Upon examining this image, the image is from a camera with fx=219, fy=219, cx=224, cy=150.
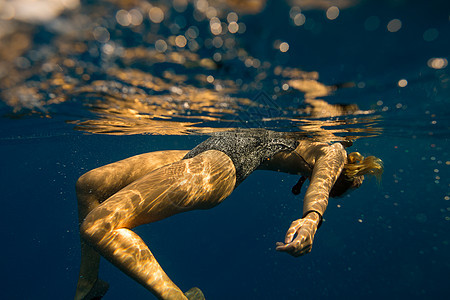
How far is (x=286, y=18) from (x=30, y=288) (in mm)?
72842

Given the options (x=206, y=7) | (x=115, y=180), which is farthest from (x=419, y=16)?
(x=115, y=180)

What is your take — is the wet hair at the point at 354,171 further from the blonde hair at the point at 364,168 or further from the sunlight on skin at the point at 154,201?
the sunlight on skin at the point at 154,201

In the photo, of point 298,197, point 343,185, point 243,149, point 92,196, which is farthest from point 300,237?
point 298,197

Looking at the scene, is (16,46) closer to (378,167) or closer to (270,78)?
(270,78)

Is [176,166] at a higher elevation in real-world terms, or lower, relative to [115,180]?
higher

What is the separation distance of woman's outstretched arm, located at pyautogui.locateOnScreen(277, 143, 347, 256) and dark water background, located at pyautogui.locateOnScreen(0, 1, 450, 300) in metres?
1.91

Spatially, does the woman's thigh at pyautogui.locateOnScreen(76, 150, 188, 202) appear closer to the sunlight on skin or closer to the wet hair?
the sunlight on skin

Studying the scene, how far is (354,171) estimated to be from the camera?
12.9 feet

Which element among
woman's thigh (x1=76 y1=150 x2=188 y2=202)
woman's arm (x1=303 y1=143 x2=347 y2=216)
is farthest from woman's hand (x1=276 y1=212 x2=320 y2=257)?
woman's thigh (x1=76 y1=150 x2=188 y2=202)

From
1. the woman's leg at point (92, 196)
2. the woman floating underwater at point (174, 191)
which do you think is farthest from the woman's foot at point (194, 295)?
the woman's leg at point (92, 196)

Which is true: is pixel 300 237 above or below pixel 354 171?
below

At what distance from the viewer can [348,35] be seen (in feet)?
11.8

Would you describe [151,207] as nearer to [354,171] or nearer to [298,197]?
[354,171]

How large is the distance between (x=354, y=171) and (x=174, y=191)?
3.23 metres
